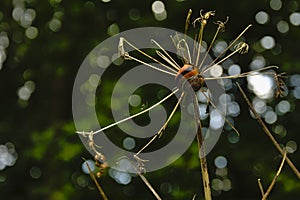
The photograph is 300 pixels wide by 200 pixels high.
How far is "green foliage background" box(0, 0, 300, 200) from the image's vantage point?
11.2 feet

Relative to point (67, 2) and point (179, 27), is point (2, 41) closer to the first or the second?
point (67, 2)

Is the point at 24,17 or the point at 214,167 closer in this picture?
the point at 214,167

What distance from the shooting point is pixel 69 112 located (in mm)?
4418

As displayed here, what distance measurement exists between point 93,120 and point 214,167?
966 millimetres

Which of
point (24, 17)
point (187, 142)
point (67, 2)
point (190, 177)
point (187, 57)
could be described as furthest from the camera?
point (24, 17)

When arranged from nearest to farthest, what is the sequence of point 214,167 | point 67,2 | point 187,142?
point 187,142 < point 214,167 < point 67,2

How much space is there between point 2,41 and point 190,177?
2.62m

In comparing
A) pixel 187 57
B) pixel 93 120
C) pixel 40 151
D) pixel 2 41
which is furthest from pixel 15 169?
pixel 187 57

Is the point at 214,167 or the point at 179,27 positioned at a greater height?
the point at 179,27

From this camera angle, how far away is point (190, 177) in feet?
10.5

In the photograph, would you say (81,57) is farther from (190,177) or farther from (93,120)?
(190,177)

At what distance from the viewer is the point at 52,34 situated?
167 inches

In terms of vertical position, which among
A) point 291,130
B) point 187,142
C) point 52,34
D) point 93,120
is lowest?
point 291,130

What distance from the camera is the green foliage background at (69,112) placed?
3.43 m
